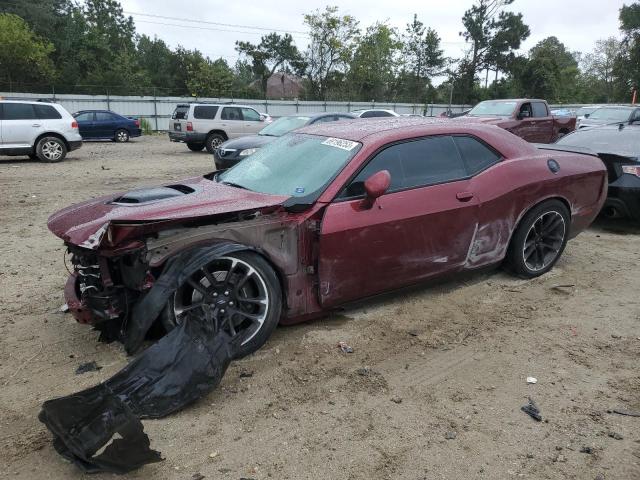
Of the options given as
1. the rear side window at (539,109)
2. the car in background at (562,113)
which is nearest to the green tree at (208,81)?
the car in background at (562,113)

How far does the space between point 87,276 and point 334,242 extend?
1.63m

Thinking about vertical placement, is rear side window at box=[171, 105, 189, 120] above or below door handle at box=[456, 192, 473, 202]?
above

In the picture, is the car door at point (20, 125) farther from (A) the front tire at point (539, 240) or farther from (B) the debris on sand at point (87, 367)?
(A) the front tire at point (539, 240)

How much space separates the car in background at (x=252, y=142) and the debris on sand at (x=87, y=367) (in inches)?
263

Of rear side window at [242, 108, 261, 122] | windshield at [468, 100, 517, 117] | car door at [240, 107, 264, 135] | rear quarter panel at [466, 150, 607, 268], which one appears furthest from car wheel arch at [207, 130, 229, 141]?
rear quarter panel at [466, 150, 607, 268]

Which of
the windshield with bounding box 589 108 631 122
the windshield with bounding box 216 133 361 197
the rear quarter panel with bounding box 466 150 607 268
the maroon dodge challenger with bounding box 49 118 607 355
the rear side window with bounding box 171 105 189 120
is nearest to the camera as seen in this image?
the maroon dodge challenger with bounding box 49 118 607 355

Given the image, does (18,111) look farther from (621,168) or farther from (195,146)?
(621,168)

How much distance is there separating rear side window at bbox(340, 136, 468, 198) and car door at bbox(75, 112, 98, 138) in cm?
2050

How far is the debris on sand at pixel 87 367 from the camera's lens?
3340 mm

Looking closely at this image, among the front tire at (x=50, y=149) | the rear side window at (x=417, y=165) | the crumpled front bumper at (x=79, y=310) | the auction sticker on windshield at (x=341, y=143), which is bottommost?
the crumpled front bumper at (x=79, y=310)

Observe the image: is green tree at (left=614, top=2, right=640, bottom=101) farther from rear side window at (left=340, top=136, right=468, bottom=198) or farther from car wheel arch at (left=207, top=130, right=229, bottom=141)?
rear side window at (left=340, top=136, right=468, bottom=198)

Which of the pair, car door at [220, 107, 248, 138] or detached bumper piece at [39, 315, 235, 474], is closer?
detached bumper piece at [39, 315, 235, 474]

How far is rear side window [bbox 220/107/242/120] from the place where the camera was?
18.3 meters

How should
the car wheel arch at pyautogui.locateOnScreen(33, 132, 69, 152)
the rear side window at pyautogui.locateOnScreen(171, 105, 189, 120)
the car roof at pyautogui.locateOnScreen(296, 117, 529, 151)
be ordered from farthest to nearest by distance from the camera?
the rear side window at pyautogui.locateOnScreen(171, 105, 189, 120), the car wheel arch at pyautogui.locateOnScreen(33, 132, 69, 152), the car roof at pyautogui.locateOnScreen(296, 117, 529, 151)
